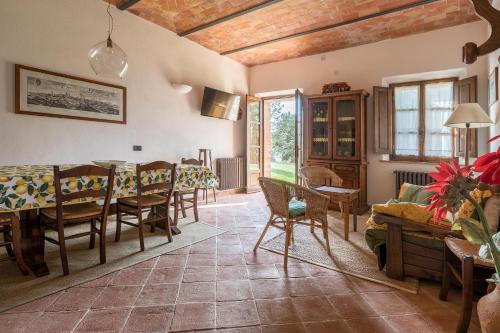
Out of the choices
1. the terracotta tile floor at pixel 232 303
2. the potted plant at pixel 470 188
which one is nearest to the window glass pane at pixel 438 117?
the terracotta tile floor at pixel 232 303

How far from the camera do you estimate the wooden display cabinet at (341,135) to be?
14.9ft

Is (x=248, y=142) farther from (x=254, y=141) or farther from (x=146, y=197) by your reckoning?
(x=146, y=197)

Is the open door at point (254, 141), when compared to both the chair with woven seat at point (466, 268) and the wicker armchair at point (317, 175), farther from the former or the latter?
the chair with woven seat at point (466, 268)

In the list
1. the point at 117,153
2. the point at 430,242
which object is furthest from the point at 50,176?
the point at 430,242

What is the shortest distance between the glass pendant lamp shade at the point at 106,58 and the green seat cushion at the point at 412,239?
293 centimetres

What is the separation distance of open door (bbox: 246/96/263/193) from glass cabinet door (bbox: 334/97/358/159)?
1.93 metres

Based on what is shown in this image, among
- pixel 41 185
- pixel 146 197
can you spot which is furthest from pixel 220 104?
pixel 41 185

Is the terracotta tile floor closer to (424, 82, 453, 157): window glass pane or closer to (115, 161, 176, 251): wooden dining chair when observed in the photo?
(115, 161, 176, 251): wooden dining chair

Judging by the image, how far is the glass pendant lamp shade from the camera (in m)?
2.74

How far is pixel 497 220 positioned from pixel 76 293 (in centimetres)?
285

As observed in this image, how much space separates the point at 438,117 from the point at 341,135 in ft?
4.97

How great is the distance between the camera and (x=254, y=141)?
20.4ft

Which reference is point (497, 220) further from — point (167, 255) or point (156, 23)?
point (156, 23)

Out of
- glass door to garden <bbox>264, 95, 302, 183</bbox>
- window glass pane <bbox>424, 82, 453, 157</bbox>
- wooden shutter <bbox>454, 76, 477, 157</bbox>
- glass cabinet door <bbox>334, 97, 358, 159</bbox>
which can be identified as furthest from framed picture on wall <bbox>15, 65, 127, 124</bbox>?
glass door to garden <bbox>264, 95, 302, 183</bbox>
